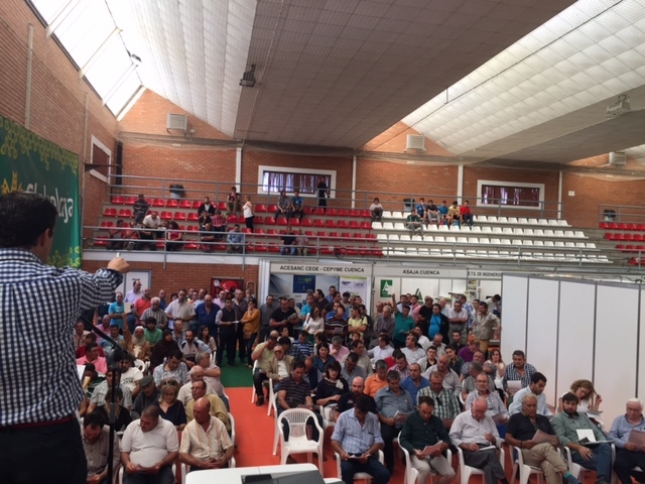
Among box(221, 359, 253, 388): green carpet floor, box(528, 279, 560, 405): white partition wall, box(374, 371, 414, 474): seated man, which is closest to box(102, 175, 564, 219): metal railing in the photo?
box(221, 359, 253, 388): green carpet floor

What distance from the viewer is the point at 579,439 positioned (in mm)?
6688

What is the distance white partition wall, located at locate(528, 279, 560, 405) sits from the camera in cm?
1047

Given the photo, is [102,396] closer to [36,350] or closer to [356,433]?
[356,433]

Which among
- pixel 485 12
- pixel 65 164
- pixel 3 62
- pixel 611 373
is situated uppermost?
pixel 485 12

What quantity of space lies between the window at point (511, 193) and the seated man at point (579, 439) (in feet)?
59.5

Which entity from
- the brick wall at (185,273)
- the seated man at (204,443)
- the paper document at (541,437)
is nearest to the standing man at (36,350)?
the seated man at (204,443)

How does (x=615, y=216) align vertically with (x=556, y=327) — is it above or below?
above

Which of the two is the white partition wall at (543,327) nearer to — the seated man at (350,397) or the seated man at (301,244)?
the seated man at (350,397)

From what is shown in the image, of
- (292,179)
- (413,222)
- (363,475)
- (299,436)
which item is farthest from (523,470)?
(292,179)

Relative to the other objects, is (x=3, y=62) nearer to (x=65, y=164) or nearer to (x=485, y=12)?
(x=65, y=164)

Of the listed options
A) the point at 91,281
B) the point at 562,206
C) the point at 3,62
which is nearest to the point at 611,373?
the point at 91,281

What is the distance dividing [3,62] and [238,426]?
27.5ft

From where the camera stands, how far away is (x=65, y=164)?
5512 millimetres

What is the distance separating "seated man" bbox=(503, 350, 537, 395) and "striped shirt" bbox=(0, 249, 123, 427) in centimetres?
799
